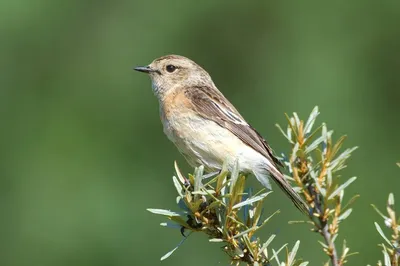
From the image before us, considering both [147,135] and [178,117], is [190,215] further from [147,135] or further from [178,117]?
[147,135]

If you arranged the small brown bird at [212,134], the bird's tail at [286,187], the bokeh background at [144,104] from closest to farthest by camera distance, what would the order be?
the bird's tail at [286,187], the small brown bird at [212,134], the bokeh background at [144,104]

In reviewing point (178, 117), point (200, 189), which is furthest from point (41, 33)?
point (200, 189)

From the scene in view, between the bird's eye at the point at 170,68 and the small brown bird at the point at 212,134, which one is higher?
the bird's eye at the point at 170,68

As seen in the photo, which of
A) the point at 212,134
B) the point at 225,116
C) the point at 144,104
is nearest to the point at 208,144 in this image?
the point at 212,134

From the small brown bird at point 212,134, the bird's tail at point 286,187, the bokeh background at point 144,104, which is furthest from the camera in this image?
the bokeh background at point 144,104

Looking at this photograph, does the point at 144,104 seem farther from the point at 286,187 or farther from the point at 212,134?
the point at 286,187

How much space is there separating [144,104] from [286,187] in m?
2.58

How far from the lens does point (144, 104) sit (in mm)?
6555

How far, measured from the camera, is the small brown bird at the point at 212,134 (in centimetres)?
482

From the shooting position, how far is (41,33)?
6766 mm

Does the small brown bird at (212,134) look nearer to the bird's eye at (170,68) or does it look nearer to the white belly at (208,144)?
the white belly at (208,144)

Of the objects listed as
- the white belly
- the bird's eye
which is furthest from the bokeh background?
the white belly

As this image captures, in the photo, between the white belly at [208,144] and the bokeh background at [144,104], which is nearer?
the white belly at [208,144]

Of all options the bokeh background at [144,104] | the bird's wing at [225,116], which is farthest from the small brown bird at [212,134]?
the bokeh background at [144,104]
